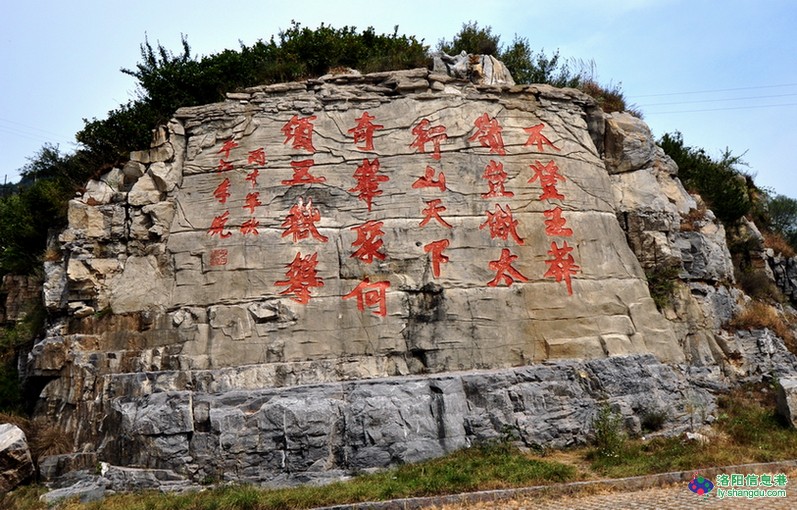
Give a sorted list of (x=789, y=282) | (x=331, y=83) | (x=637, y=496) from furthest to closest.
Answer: (x=789, y=282)
(x=331, y=83)
(x=637, y=496)

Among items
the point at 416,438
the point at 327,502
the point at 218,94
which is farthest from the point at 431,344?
the point at 218,94

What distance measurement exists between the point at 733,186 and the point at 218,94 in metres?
11.9

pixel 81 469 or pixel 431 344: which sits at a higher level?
pixel 431 344

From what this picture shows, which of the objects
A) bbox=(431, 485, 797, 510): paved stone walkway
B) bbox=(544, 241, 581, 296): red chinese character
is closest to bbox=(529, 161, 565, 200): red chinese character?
bbox=(544, 241, 581, 296): red chinese character

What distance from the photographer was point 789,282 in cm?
1471

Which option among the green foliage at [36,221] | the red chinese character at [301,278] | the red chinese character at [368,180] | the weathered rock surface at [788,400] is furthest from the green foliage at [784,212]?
the green foliage at [36,221]

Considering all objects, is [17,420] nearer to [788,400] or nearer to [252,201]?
[252,201]

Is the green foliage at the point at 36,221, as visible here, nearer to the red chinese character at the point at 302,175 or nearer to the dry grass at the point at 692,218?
the red chinese character at the point at 302,175

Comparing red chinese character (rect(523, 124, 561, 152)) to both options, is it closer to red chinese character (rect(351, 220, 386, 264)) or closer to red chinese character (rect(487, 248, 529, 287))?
red chinese character (rect(487, 248, 529, 287))

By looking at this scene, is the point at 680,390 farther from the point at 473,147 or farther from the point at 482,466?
the point at 473,147

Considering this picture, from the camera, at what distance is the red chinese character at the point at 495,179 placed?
10.5 meters

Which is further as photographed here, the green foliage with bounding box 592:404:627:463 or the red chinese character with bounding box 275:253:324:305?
the red chinese character with bounding box 275:253:324:305

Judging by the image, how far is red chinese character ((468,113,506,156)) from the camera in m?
10.8

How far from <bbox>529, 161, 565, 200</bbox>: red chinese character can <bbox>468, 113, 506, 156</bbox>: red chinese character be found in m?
0.65
